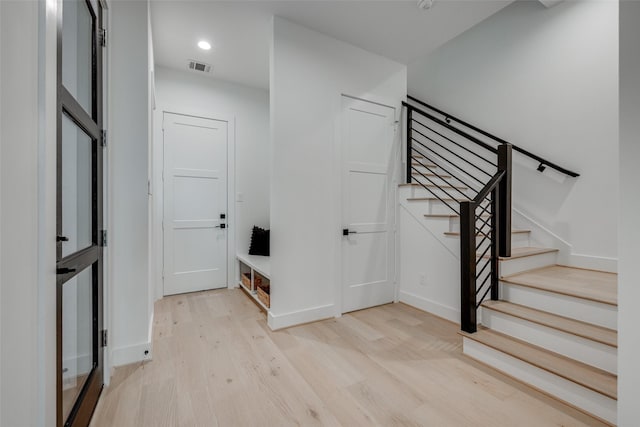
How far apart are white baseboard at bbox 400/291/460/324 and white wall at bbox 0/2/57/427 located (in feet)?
9.28

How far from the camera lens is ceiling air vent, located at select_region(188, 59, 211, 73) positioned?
336 centimetres

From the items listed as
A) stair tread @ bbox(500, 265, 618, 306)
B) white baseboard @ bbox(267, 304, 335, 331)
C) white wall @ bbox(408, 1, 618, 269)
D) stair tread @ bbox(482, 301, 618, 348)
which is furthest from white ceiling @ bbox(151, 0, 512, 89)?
white baseboard @ bbox(267, 304, 335, 331)

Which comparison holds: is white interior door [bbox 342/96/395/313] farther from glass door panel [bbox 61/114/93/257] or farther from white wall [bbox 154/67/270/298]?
glass door panel [bbox 61/114/93/257]

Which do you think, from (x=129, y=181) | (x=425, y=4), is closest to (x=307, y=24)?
(x=425, y=4)

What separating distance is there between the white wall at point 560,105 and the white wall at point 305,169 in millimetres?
1856

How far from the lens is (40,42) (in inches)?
31.4

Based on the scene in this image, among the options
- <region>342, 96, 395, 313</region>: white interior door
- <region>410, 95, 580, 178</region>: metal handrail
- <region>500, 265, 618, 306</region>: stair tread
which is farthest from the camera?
<region>342, 96, 395, 313</region>: white interior door

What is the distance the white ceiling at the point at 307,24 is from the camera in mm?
2467

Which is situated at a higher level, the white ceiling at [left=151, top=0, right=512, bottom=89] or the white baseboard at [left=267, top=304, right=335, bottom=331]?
the white ceiling at [left=151, top=0, right=512, bottom=89]

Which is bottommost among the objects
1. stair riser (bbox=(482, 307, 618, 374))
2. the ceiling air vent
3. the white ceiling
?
stair riser (bbox=(482, 307, 618, 374))

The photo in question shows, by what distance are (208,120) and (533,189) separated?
4005mm

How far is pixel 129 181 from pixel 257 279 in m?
1.80

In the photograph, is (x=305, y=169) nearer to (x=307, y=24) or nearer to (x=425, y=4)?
(x=307, y=24)

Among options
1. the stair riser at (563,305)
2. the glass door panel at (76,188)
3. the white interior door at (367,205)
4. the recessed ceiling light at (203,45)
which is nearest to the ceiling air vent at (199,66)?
the recessed ceiling light at (203,45)
